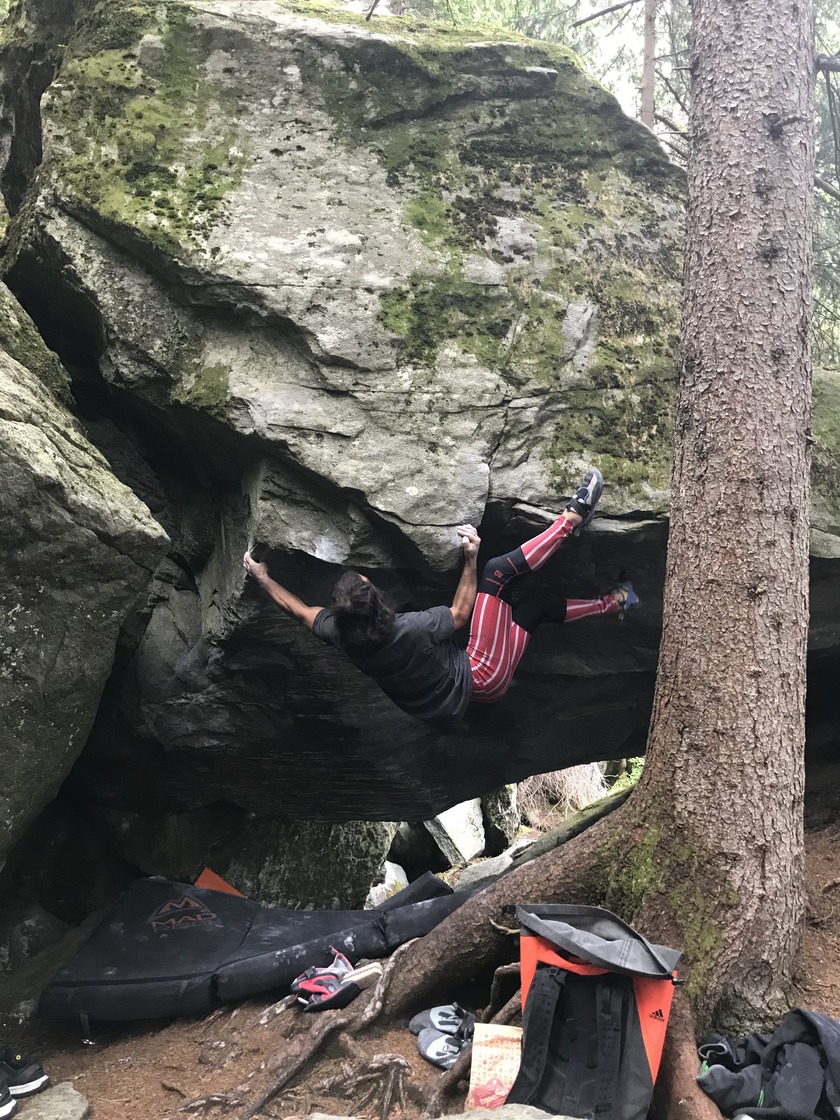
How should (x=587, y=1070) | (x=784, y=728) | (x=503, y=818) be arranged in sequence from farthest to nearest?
(x=503, y=818), (x=784, y=728), (x=587, y=1070)

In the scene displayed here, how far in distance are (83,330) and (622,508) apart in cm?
438

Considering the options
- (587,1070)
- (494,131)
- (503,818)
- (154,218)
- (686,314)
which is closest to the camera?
(587,1070)

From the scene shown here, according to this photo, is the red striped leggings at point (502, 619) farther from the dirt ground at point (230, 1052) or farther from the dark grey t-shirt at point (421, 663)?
the dirt ground at point (230, 1052)

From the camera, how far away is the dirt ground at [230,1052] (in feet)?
14.3

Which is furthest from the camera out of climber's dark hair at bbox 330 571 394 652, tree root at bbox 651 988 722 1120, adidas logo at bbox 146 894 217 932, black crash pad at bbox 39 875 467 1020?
adidas logo at bbox 146 894 217 932

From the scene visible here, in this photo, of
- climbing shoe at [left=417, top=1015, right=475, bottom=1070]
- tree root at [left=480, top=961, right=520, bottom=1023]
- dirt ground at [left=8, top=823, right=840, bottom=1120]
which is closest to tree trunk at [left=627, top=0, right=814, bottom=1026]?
dirt ground at [left=8, top=823, right=840, bottom=1120]

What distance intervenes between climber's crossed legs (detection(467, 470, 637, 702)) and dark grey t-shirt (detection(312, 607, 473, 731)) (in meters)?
0.15

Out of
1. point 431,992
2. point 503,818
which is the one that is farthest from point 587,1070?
point 503,818

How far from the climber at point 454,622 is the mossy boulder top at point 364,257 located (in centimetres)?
29

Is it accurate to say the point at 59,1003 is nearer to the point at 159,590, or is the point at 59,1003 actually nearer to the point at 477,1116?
the point at 159,590

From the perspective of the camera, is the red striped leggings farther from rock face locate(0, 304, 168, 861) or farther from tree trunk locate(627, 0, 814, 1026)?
rock face locate(0, 304, 168, 861)

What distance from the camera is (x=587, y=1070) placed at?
367cm

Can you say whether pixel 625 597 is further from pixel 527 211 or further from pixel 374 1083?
pixel 374 1083

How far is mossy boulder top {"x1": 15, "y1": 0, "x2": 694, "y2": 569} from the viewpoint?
5.51 m
